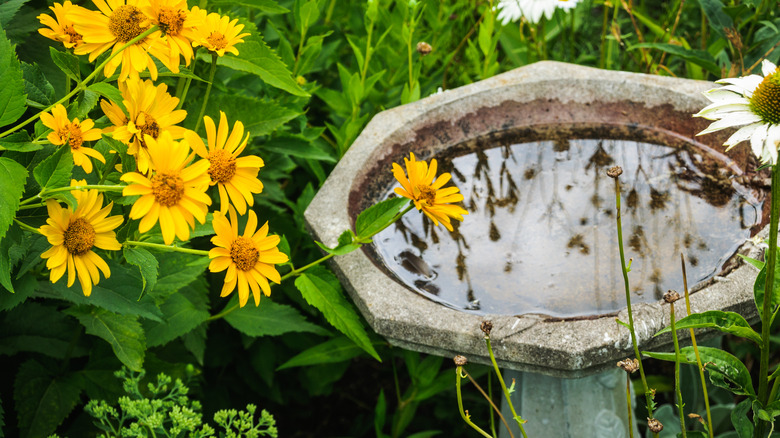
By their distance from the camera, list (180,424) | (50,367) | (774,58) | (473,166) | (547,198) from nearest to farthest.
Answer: (180,424), (50,367), (547,198), (473,166), (774,58)

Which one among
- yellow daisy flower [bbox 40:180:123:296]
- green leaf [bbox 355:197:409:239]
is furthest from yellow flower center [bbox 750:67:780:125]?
yellow daisy flower [bbox 40:180:123:296]

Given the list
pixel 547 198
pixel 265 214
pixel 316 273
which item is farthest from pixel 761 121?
pixel 265 214

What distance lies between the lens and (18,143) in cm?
109

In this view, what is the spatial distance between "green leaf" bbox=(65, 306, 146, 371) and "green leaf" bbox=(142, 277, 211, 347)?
0.45ft

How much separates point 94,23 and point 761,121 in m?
1.01

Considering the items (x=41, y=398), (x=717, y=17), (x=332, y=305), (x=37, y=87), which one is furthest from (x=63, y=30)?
(x=717, y=17)

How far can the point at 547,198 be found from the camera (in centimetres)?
177

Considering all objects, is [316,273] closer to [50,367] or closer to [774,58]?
[50,367]

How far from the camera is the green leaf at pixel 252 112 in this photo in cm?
160

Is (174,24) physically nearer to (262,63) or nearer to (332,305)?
(262,63)

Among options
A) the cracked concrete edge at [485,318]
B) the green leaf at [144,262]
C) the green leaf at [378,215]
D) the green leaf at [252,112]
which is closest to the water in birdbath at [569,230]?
the cracked concrete edge at [485,318]

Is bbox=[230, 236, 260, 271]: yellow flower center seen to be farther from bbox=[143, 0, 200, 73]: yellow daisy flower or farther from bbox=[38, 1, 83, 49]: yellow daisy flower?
bbox=[38, 1, 83, 49]: yellow daisy flower

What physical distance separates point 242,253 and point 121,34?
14.9 inches

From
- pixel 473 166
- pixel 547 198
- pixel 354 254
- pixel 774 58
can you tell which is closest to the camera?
pixel 354 254
